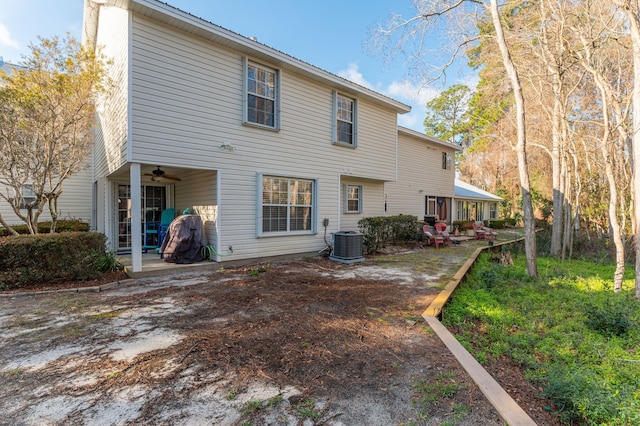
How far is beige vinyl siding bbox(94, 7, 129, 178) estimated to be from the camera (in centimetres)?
623

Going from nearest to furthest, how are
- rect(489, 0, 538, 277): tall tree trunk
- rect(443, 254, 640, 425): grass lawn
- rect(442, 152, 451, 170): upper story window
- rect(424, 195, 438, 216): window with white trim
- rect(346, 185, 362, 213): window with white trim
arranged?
rect(443, 254, 640, 425): grass lawn, rect(489, 0, 538, 277): tall tree trunk, rect(346, 185, 362, 213): window with white trim, rect(424, 195, 438, 216): window with white trim, rect(442, 152, 451, 170): upper story window

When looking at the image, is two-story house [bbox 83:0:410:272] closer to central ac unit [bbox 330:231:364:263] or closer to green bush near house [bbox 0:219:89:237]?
green bush near house [bbox 0:219:89:237]

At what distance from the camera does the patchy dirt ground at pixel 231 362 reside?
6.94 ft

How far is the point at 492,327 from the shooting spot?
4094mm

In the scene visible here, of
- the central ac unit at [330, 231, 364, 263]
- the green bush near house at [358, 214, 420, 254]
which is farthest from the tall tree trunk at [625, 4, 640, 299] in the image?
the green bush near house at [358, 214, 420, 254]

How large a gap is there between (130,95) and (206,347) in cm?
544

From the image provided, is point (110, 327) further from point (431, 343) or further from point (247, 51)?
point (247, 51)

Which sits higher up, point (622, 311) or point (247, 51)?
point (247, 51)

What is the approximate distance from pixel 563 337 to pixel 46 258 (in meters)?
8.35

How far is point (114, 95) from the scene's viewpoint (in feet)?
23.2

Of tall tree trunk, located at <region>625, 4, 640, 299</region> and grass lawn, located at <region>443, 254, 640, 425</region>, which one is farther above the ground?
tall tree trunk, located at <region>625, 4, 640, 299</region>

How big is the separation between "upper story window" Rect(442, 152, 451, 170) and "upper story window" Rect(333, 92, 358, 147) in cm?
915

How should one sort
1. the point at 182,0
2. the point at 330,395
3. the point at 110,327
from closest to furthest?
the point at 330,395 → the point at 110,327 → the point at 182,0

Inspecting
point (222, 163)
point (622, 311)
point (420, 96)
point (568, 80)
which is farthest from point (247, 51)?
point (568, 80)
